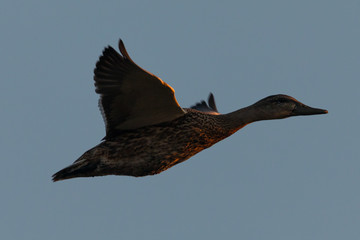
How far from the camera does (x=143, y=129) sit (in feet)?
31.9

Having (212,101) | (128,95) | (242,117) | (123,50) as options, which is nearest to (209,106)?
(212,101)

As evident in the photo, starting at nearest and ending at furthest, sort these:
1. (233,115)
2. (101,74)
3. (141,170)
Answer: (101,74) → (141,170) → (233,115)

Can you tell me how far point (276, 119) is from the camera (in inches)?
416

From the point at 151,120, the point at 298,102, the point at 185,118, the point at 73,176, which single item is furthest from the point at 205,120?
the point at 73,176

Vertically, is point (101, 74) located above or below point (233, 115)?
above

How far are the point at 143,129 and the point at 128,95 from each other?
0.88m

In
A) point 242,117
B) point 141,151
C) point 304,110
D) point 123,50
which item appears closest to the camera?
point 123,50

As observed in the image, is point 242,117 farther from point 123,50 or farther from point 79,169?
point 79,169

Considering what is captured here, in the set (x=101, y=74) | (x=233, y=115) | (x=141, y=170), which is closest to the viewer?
(x=101, y=74)

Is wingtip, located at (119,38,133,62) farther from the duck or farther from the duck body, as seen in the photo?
the duck body

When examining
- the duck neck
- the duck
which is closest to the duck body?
the duck

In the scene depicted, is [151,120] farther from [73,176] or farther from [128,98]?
[73,176]

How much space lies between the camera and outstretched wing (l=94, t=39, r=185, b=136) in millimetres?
8625

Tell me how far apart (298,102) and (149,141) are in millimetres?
3085
